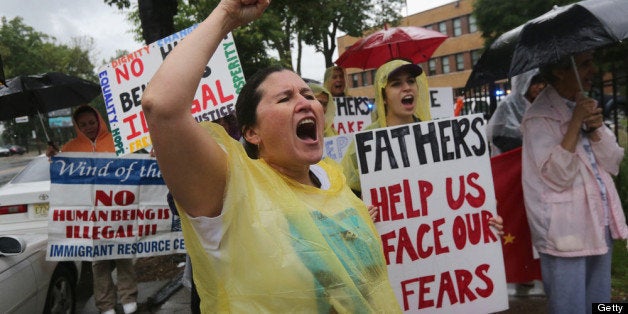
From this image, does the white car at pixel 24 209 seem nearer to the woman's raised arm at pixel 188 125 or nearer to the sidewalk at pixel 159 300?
the sidewalk at pixel 159 300

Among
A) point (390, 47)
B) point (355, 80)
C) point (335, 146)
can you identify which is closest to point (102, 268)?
point (335, 146)

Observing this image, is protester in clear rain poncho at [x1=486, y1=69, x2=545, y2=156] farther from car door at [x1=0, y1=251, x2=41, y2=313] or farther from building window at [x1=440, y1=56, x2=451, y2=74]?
building window at [x1=440, y1=56, x2=451, y2=74]

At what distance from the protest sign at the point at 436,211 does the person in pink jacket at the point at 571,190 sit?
0.36 meters

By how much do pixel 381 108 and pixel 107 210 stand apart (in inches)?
107

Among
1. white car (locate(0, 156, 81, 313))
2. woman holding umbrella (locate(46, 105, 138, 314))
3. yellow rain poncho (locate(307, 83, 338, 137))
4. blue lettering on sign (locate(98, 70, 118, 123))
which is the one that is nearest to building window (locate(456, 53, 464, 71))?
yellow rain poncho (locate(307, 83, 338, 137))

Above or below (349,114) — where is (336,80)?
above

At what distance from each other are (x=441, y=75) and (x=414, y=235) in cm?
5509

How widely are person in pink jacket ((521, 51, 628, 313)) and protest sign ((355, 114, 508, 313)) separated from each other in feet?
1.19

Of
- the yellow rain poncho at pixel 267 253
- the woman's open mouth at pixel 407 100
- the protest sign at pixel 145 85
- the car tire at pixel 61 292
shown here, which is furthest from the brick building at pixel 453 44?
the yellow rain poncho at pixel 267 253

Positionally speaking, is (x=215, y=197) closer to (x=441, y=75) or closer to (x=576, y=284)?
(x=576, y=284)

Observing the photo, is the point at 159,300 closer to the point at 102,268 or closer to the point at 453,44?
the point at 102,268

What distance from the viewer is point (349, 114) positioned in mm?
6035

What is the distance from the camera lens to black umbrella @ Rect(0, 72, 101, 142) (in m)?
4.73

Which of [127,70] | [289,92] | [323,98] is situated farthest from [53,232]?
[289,92]
